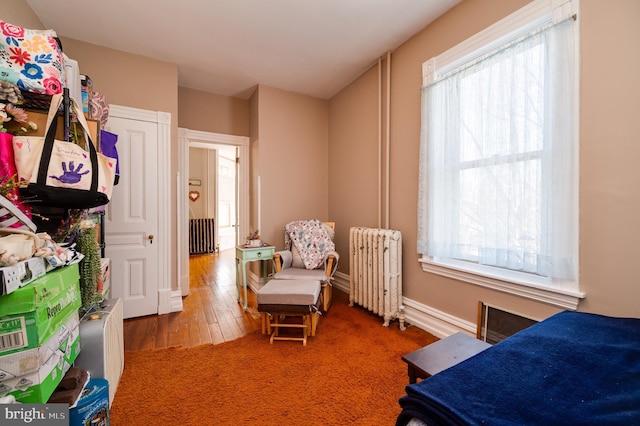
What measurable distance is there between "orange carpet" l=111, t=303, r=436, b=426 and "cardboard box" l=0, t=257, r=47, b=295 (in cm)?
101

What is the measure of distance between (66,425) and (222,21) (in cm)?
287

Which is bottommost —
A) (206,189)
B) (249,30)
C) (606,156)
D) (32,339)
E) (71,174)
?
(32,339)

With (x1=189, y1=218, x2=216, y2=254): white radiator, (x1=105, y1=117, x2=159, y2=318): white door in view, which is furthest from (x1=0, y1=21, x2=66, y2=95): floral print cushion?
(x1=189, y1=218, x2=216, y2=254): white radiator

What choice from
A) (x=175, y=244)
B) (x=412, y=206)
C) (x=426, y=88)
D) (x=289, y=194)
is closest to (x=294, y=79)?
(x=289, y=194)

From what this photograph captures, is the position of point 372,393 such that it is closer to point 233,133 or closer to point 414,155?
point 414,155

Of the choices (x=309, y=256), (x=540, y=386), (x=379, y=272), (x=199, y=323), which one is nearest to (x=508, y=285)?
(x=379, y=272)

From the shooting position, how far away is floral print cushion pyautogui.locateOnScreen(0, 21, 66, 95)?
122cm

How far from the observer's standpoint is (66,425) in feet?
3.01

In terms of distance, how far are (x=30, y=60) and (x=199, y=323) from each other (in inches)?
93.6

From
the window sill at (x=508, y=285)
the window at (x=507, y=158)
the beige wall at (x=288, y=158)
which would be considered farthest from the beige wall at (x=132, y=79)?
the window sill at (x=508, y=285)

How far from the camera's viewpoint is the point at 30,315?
89cm

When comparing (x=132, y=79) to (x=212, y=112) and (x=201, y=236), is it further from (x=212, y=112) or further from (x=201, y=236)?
(x=201, y=236)

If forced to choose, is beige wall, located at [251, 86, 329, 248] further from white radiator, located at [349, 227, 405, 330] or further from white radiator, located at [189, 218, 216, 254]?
white radiator, located at [189, 218, 216, 254]

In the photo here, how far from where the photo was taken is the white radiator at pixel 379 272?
8.30ft
